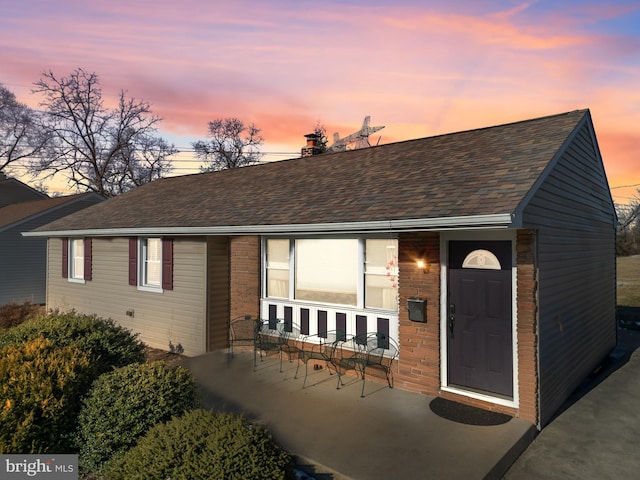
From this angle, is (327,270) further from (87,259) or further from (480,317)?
(87,259)

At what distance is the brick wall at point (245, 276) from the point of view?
9.22 metres

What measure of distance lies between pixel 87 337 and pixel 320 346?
13.1 ft

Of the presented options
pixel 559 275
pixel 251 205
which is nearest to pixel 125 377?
pixel 251 205

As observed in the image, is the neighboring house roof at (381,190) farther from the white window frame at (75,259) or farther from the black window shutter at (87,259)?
the white window frame at (75,259)

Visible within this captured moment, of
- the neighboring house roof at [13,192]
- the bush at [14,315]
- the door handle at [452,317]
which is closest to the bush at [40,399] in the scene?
the door handle at [452,317]

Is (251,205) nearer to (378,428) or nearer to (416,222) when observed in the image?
(416,222)

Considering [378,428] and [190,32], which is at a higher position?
[190,32]

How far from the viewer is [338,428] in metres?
5.25

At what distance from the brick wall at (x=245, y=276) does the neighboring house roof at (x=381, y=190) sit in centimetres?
71

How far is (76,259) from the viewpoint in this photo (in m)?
14.2

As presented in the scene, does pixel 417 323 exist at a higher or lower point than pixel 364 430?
higher

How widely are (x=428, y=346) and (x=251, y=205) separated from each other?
5.31m
